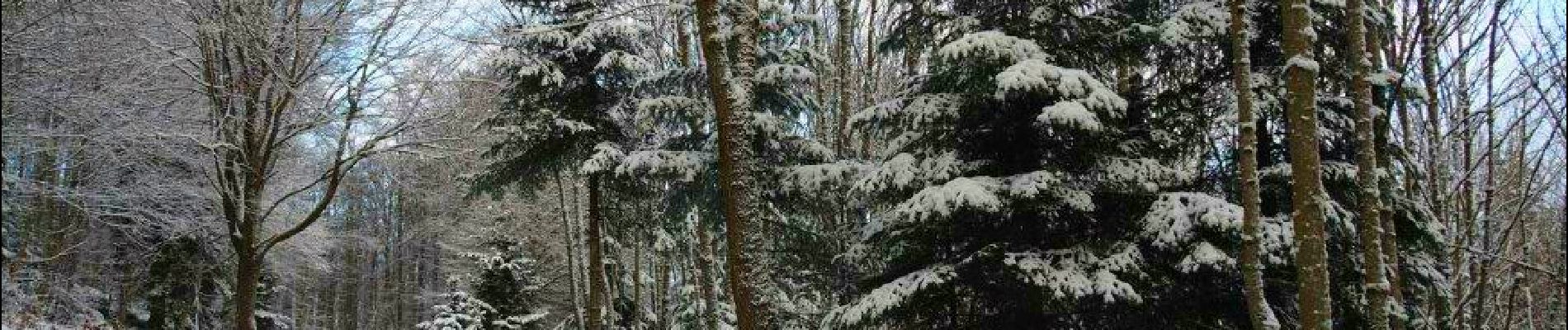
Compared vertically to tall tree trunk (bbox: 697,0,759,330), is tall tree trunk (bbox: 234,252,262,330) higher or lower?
lower

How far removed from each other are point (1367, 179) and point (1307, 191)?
0.61m

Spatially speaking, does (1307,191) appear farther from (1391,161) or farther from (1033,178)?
(1391,161)

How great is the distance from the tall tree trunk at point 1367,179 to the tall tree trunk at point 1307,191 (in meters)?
0.43

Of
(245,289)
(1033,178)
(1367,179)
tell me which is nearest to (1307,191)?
(1367,179)

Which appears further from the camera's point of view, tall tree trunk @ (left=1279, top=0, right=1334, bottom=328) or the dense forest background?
the dense forest background

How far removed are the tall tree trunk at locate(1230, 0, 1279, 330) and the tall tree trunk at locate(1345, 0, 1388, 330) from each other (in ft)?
2.34

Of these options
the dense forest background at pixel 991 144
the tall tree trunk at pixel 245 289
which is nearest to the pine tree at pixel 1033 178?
the dense forest background at pixel 991 144

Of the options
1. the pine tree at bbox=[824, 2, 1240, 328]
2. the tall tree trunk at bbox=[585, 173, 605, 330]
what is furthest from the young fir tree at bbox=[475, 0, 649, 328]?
the pine tree at bbox=[824, 2, 1240, 328]

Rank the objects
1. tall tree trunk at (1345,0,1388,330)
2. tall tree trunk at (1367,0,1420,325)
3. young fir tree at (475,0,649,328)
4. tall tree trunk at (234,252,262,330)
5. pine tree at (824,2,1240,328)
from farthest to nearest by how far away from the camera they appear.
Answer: young fir tree at (475,0,649,328)
tall tree trunk at (234,252,262,330)
pine tree at (824,2,1240,328)
tall tree trunk at (1367,0,1420,325)
tall tree trunk at (1345,0,1388,330)

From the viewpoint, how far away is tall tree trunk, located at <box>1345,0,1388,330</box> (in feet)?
24.8

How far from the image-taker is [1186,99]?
10430 millimetres

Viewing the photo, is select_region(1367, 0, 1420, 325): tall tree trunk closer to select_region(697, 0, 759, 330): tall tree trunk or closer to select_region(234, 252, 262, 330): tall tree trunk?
select_region(697, 0, 759, 330): tall tree trunk

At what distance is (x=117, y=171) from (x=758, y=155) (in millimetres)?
8426

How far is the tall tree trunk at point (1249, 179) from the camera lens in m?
7.69
